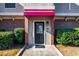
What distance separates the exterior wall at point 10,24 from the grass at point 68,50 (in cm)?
359

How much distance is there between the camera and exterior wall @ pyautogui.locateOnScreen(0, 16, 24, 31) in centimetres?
1599

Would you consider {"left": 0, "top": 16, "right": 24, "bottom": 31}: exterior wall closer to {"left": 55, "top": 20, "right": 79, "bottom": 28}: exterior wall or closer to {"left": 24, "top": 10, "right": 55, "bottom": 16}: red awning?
{"left": 24, "top": 10, "right": 55, "bottom": 16}: red awning

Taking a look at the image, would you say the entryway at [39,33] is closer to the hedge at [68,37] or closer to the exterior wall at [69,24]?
the hedge at [68,37]

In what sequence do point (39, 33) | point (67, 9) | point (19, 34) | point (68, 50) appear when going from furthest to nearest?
point (67, 9) < point (39, 33) < point (19, 34) < point (68, 50)

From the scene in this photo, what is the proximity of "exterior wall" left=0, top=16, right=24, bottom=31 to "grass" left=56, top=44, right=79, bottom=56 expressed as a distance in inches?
141

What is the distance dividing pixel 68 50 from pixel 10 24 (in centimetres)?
545

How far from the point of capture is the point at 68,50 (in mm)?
13211

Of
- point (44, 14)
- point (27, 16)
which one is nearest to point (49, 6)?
point (44, 14)

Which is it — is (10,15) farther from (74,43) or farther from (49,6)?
(74,43)

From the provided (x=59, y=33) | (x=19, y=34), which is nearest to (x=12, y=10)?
(x=19, y=34)

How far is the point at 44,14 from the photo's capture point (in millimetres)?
14062

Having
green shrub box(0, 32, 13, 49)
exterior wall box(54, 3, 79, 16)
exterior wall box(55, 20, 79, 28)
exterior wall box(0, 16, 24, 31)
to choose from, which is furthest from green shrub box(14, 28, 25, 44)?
exterior wall box(54, 3, 79, 16)

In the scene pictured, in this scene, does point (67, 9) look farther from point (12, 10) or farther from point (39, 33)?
point (12, 10)

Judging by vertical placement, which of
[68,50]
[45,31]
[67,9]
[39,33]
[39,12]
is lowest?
[68,50]
